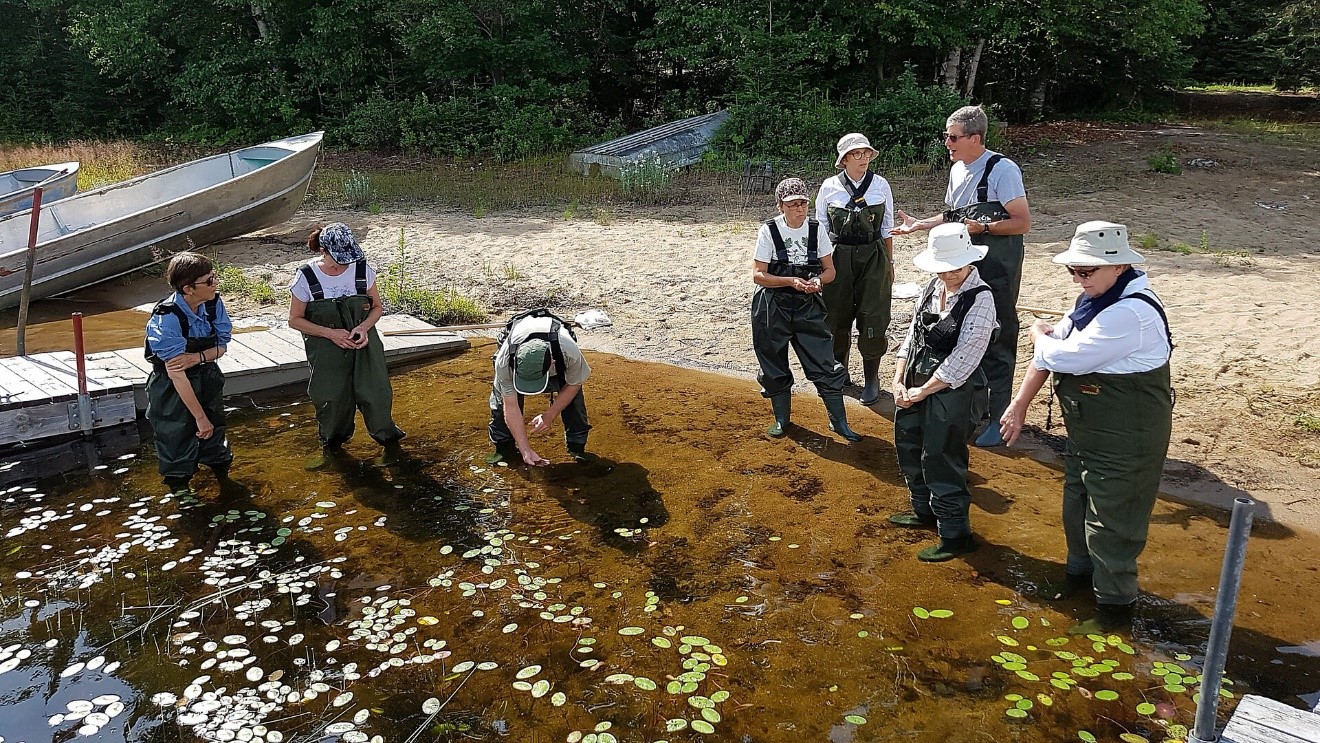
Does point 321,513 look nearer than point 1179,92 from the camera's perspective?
Yes

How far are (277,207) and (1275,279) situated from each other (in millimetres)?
12294

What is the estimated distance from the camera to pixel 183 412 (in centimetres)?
580

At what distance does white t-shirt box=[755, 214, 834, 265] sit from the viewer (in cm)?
618

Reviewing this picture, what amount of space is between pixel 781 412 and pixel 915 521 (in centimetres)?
159

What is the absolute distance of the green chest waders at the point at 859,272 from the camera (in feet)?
21.6

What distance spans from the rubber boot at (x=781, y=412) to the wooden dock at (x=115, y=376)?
3.52 metres

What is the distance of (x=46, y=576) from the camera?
5.09 m

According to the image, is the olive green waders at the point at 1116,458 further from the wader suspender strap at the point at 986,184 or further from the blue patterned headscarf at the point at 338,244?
the blue patterned headscarf at the point at 338,244

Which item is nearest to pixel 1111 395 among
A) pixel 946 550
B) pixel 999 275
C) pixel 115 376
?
pixel 946 550

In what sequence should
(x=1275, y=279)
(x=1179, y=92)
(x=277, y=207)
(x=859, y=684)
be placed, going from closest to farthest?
(x=859, y=684) < (x=1275, y=279) < (x=277, y=207) < (x=1179, y=92)

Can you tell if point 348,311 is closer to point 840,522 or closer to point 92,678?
point 92,678

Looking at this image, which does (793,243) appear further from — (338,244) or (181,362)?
(181,362)

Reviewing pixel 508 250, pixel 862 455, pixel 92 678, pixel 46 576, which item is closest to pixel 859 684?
pixel 862 455

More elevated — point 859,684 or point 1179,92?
point 1179,92
